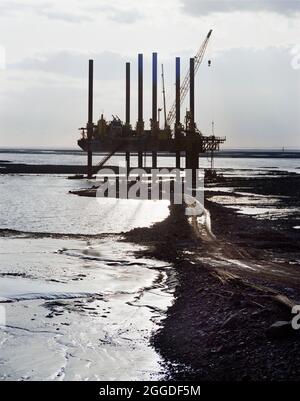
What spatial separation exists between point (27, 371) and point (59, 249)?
47.1 ft

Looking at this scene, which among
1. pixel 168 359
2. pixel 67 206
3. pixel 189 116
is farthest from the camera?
pixel 189 116

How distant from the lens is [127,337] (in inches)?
549

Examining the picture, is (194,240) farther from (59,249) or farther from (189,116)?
(189,116)

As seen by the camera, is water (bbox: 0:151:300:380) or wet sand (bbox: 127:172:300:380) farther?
water (bbox: 0:151:300:380)

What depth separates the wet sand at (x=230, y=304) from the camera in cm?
1184

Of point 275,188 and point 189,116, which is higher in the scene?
point 189,116

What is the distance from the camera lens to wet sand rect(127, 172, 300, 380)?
466 inches

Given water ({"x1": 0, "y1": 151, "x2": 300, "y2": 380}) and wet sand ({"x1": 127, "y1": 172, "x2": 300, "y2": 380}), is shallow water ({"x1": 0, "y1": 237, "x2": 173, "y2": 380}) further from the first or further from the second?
wet sand ({"x1": 127, "y1": 172, "x2": 300, "y2": 380})

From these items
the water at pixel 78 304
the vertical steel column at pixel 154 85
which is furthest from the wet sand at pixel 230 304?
the vertical steel column at pixel 154 85

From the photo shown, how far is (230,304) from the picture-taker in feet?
50.7

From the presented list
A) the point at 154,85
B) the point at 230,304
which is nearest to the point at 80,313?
the point at 230,304

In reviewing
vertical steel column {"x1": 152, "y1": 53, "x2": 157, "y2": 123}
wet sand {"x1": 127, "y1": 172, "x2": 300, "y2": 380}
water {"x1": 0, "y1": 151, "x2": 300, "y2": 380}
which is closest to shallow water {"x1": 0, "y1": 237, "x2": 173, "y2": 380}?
water {"x1": 0, "y1": 151, "x2": 300, "y2": 380}
